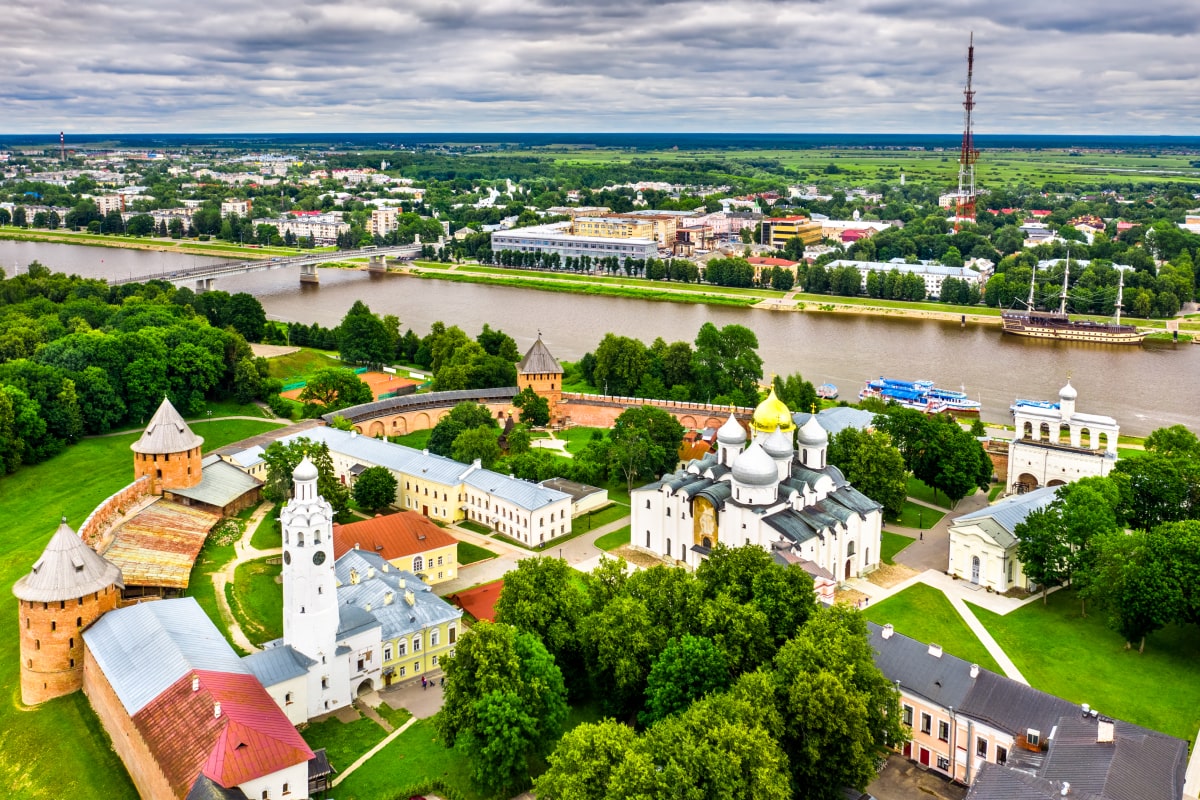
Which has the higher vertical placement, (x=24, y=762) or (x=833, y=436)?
(x=833, y=436)

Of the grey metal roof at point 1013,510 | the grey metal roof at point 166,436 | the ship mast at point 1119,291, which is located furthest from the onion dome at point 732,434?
the ship mast at point 1119,291

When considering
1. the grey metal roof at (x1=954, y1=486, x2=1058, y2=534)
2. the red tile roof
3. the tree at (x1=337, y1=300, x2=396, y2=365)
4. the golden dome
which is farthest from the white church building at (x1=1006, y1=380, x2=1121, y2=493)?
the tree at (x1=337, y1=300, x2=396, y2=365)

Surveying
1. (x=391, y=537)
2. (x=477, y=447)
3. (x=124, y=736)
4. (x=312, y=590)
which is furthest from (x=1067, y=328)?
(x=124, y=736)

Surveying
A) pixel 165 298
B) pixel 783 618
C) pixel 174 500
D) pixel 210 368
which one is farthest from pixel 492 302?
pixel 783 618

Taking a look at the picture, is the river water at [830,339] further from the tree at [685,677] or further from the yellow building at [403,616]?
the tree at [685,677]

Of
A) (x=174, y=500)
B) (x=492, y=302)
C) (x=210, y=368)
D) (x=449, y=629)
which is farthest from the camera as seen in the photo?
(x=492, y=302)

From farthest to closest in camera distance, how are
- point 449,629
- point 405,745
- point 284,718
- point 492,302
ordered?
point 492,302 < point 449,629 < point 405,745 < point 284,718

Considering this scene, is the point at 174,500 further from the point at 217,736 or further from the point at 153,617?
the point at 217,736

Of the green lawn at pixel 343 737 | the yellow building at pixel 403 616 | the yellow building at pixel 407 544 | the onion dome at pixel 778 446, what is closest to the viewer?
the green lawn at pixel 343 737
